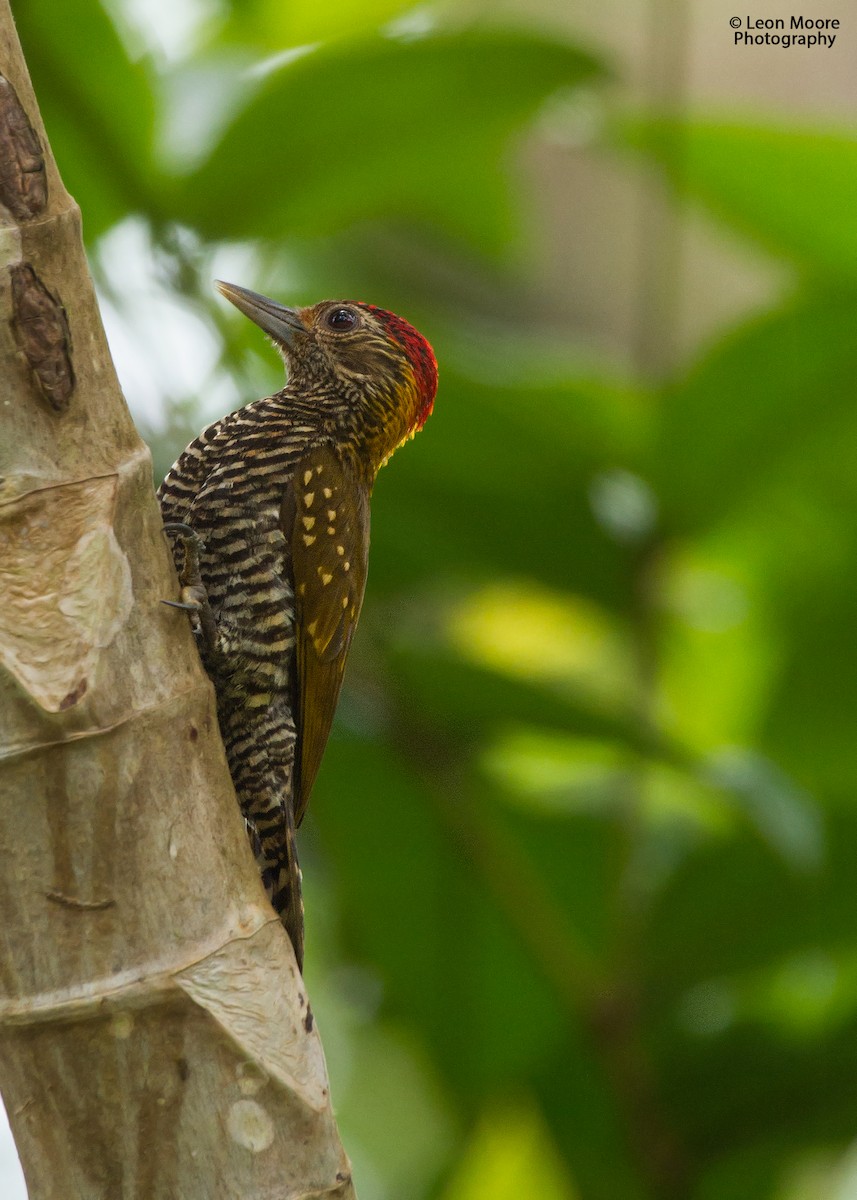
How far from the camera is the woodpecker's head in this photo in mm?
2113

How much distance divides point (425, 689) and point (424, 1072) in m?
0.74

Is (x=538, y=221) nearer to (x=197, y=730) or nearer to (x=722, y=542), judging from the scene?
(x=722, y=542)

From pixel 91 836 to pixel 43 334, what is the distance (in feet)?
1.28

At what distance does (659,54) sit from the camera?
2078 millimetres

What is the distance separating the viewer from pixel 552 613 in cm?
249

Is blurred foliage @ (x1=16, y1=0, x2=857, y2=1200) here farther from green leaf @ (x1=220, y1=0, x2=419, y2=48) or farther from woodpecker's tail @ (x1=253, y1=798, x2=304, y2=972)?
woodpecker's tail @ (x1=253, y1=798, x2=304, y2=972)

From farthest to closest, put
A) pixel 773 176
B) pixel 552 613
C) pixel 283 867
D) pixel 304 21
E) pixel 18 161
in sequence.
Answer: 1. pixel 552 613
2. pixel 304 21
3. pixel 773 176
4. pixel 283 867
5. pixel 18 161

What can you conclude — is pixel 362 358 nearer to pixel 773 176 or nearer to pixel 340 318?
pixel 340 318

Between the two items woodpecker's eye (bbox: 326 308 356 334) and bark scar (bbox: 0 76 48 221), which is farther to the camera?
woodpecker's eye (bbox: 326 308 356 334)

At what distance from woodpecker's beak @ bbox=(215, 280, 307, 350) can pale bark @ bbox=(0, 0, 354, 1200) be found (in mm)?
966

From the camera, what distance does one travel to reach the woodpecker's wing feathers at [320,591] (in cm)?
188

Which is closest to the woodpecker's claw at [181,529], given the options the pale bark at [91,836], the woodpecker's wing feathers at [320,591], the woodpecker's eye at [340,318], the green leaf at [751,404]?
the woodpecker's wing feathers at [320,591]

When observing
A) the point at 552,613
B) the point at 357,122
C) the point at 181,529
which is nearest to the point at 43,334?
the point at 181,529

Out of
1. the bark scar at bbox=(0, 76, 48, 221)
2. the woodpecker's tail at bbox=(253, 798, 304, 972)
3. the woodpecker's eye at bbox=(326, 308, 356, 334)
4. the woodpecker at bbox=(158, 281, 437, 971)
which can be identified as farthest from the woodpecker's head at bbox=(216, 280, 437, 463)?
the bark scar at bbox=(0, 76, 48, 221)
